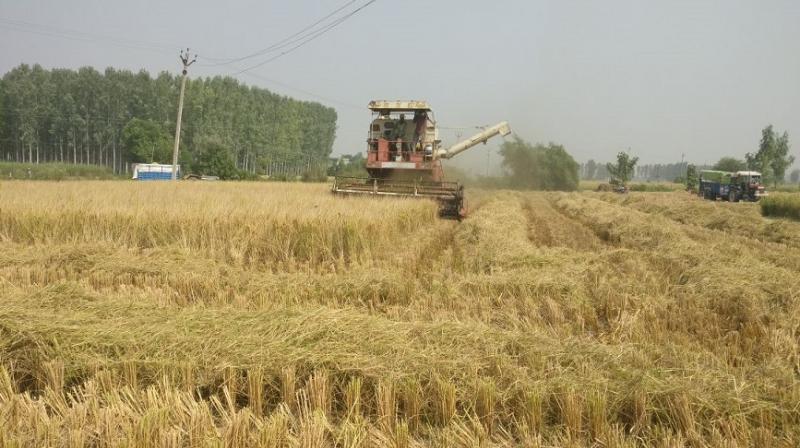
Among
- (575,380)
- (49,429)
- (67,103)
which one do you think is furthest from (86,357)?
(67,103)

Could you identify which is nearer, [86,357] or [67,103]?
[86,357]

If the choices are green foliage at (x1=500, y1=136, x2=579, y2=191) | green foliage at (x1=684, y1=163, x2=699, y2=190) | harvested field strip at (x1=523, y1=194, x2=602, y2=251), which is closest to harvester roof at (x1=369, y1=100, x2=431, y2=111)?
harvested field strip at (x1=523, y1=194, x2=602, y2=251)

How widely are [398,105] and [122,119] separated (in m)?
70.0

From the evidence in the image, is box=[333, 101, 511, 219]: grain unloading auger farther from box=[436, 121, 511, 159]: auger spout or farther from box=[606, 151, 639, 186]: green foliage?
box=[606, 151, 639, 186]: green foliage

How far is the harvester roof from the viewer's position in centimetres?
1499

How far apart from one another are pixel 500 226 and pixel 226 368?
864 centimetres

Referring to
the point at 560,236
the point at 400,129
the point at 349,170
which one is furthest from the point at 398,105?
the point at 349,170

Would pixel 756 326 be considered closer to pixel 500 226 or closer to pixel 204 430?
pixel 204 430

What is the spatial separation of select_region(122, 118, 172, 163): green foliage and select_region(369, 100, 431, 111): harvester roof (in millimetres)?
55321

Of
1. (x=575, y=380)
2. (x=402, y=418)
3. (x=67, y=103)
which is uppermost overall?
(x=67, y=103)

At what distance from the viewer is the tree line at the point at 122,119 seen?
215 ft

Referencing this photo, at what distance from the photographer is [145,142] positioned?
6272cm

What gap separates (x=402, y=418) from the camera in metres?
2.85

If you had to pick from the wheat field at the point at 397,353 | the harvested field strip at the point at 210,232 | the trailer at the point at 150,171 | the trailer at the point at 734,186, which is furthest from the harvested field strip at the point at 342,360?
the trailer at the point at 150,171
